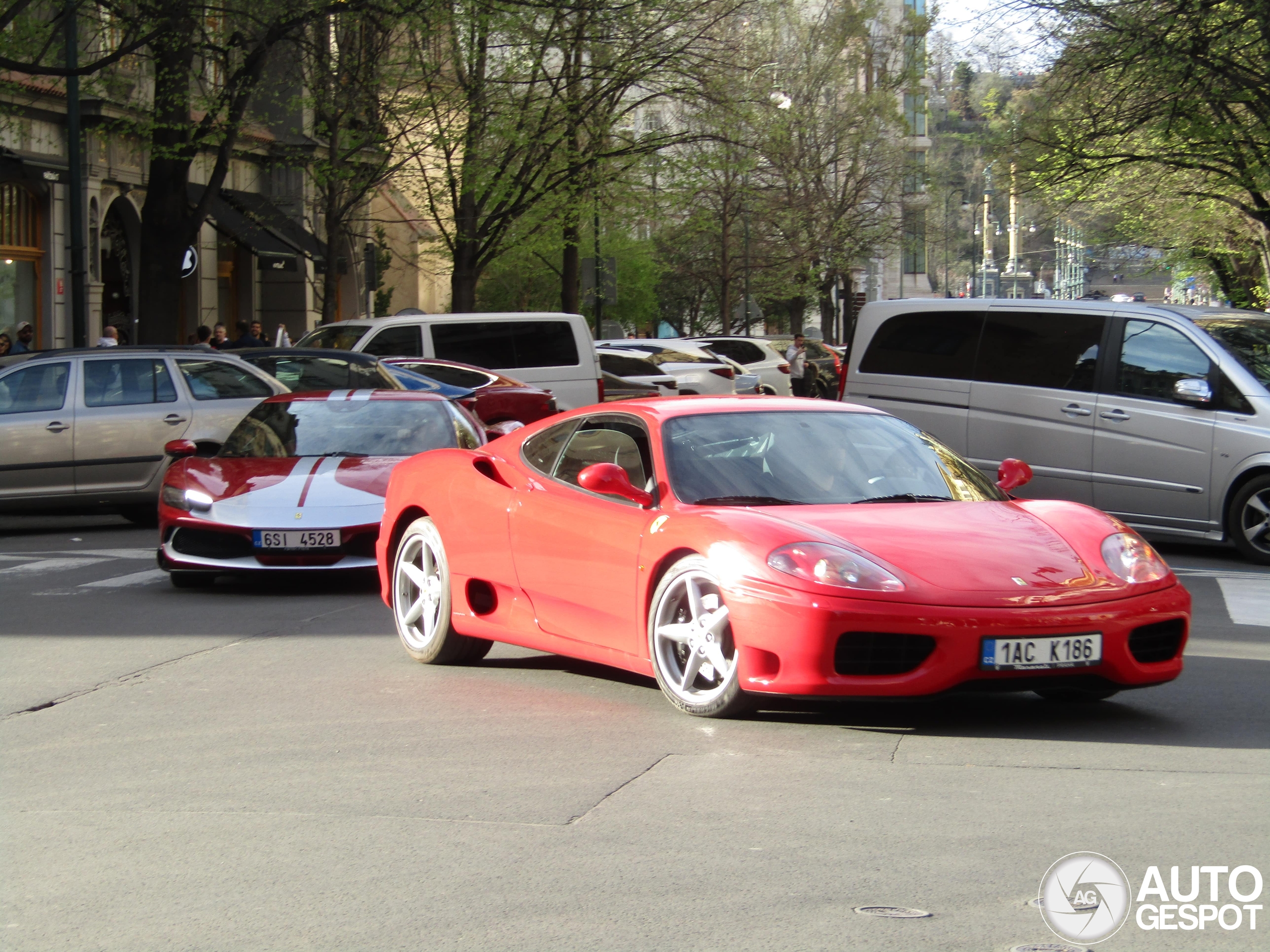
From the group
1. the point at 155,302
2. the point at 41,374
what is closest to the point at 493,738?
the point at 41,374

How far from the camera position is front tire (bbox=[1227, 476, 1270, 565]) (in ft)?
42.3

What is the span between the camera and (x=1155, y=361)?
13.8m

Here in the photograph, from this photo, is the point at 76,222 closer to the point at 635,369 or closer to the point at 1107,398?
the point at 635,369

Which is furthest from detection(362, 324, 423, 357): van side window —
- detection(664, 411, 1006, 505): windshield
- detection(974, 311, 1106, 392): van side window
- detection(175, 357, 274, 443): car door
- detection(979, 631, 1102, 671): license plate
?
detection(979, 631, 1102, 671): license plate

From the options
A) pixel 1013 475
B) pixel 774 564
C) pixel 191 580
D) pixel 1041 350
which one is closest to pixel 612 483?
pixel 774 564

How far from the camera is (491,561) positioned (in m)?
7.73

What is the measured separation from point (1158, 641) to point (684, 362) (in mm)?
26304

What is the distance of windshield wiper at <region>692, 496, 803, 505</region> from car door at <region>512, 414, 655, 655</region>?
25 centimetres

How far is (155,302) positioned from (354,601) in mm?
14423

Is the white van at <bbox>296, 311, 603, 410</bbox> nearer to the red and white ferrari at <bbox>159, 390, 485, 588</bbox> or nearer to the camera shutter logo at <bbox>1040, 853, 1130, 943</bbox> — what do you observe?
the red and white ferrari at <bbox>159, 390, 485, 588</bbox>

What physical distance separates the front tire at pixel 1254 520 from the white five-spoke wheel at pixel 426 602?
23.8 feet

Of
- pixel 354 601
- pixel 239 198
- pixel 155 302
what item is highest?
pixel 239 198

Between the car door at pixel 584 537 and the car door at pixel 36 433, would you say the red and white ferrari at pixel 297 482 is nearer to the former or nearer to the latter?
the car door at pixel 584 537

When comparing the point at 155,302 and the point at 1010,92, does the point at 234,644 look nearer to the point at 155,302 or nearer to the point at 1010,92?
the point at 155,302
